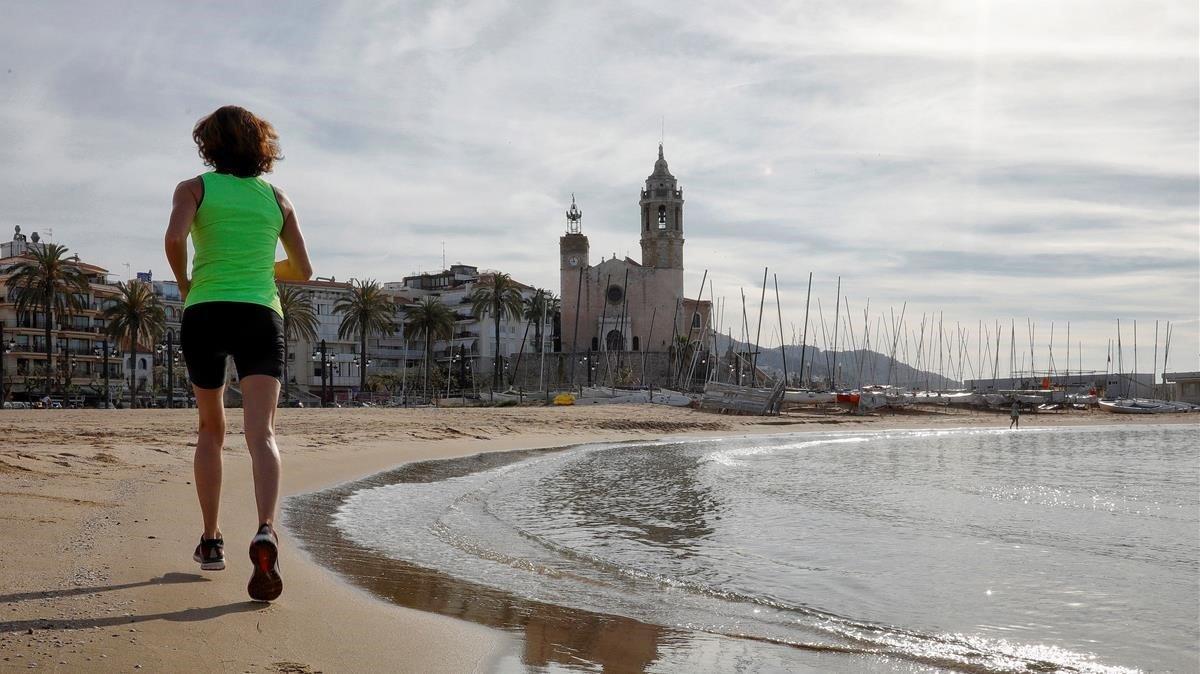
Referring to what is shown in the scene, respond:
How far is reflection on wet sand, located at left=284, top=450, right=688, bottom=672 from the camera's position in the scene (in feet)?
13.4

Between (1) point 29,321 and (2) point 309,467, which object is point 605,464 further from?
(1) point 29,321

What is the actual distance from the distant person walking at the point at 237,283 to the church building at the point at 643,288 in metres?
94.6

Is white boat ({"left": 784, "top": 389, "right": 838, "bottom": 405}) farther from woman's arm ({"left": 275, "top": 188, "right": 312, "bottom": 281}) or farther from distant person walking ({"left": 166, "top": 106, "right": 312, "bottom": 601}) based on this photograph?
distant person walking ({"left": 166, "top": 106, "right": 312, "bottom": 601})

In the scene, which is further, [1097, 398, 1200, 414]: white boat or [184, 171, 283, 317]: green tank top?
[1097, 398, 1200, 414]: white boat

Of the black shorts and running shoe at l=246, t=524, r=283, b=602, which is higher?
the black shorts

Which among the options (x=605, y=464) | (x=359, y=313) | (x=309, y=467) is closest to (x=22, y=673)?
(x=309, y=467)

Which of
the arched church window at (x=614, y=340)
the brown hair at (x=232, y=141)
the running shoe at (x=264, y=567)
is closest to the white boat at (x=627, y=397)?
the arched church window at (x=614, y=340)

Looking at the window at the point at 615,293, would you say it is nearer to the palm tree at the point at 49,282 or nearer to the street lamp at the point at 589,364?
the street lamp at the point at 589,364

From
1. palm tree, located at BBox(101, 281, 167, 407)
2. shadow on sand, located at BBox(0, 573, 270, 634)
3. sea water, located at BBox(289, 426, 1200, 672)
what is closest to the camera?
shadow on sand, located at BBox(0, 573, 270, 634)

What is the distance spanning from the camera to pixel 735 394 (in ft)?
198

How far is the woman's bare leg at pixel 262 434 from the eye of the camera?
14.4 feet

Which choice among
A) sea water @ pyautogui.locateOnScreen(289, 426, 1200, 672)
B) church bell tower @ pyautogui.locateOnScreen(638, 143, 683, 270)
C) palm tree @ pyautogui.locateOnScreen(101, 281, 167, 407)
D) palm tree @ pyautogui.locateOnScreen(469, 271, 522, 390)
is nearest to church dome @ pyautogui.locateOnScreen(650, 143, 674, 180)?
church bell tower @ pyautogui.locateOnScreen(638, 143, 683, 270)

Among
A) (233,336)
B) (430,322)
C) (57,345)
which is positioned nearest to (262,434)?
(233,336)

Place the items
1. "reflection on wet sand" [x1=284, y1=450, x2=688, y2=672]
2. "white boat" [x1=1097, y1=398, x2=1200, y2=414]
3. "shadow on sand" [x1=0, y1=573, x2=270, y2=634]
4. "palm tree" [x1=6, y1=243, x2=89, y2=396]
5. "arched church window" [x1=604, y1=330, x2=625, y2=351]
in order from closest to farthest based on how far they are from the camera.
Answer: "shadow on sand" [x1=0, y1=573, x2=270, y2=634], "reflection on wet sand" [x1=284, y1=450, x2=688, y2=672], "palm tree" [x1=6, y1=243, x2=89, y2=396], "white boat" [x1=1097, y1=398, x2=1200, y2=414], "arched church window" [x1=604, y1=330, x2=625, y2=351]
